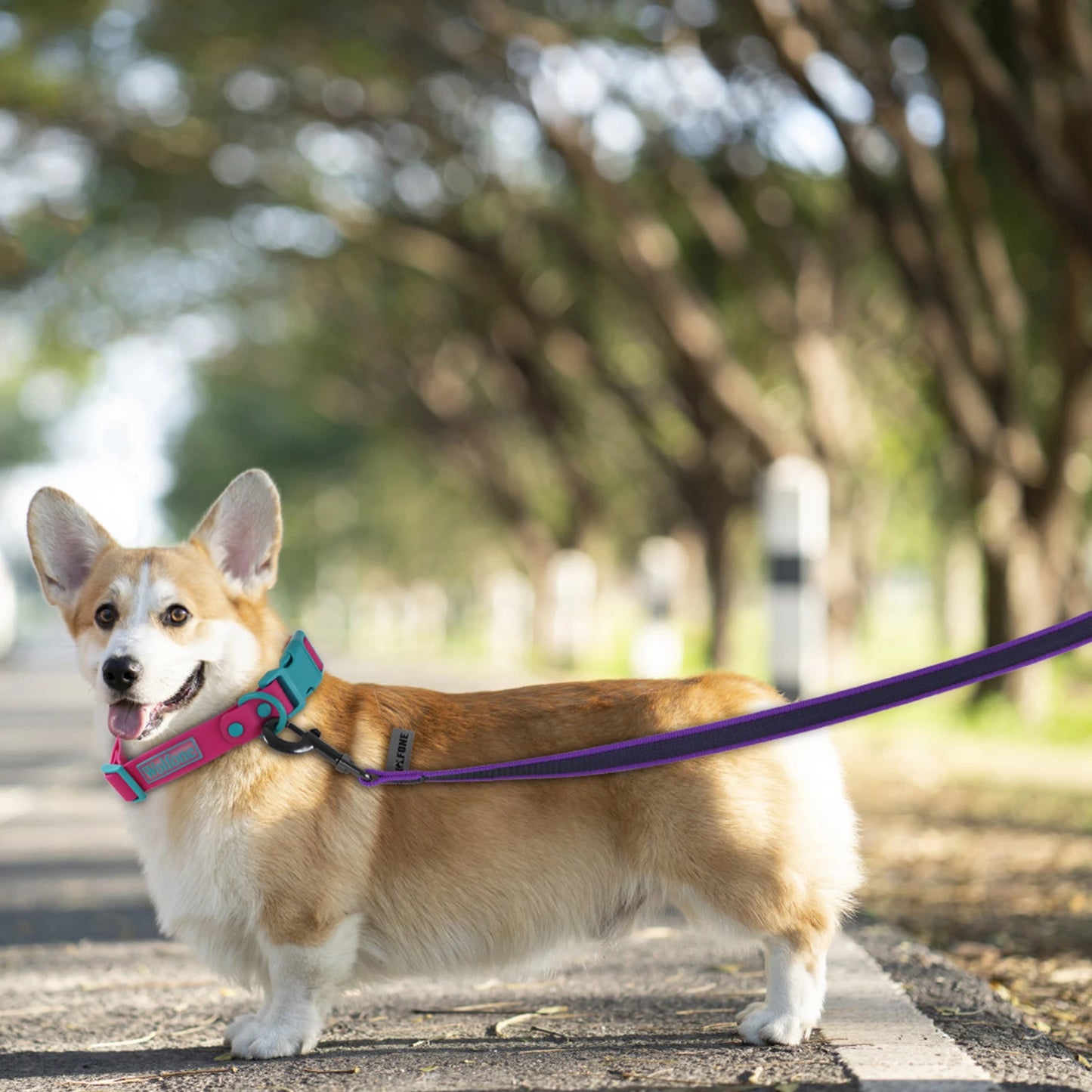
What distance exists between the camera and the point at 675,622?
16.1 meters

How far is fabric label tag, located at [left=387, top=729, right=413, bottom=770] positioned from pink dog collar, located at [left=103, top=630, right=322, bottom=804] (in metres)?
0.24

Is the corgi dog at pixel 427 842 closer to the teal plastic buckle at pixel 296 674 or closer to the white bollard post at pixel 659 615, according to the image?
the teal plastic buckle at pixel 296 674

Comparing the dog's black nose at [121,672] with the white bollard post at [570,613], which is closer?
the dog's black nose at [121,672]

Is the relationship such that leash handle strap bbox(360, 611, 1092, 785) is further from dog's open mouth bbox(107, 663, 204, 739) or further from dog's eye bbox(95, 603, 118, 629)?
dog's eye bbox(95, 603, 118, 629)

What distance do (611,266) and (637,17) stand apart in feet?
14.2

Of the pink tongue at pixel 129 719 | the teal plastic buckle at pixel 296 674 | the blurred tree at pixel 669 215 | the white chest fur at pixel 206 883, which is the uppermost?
the blurred tree at pixel 669 215

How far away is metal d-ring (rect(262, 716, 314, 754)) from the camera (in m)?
3.57

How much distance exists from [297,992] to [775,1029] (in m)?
1.11

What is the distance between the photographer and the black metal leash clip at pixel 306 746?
357 centimetres

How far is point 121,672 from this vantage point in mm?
3385

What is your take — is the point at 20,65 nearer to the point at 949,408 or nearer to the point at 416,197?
the point at 416,197

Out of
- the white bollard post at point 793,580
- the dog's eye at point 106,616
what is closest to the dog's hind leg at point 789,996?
the dog's eye at point 106,616

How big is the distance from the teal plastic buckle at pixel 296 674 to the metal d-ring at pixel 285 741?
0.04m

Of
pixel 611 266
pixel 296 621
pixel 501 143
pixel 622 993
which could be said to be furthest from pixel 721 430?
pixel 296 621
